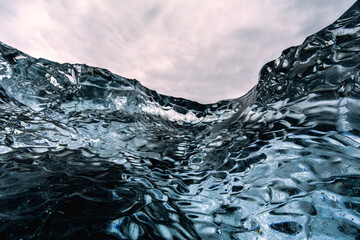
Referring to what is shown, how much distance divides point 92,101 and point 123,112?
689 millimetres

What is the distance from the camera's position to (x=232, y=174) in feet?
4.85

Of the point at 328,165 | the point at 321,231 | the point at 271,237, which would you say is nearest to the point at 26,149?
the point at 271,237

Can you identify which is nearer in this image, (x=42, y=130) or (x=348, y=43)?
(x=348, y=43)

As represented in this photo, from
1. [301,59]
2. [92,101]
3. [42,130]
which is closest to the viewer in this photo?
[301,59]

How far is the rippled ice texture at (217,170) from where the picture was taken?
818mm

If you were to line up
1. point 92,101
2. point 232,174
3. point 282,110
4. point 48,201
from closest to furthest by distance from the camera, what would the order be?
point 48,201 < point 232,174 < point 282,110 < point 92,101

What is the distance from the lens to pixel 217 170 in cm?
165

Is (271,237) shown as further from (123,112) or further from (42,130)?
(123,112)

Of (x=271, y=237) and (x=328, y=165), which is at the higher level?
(x=328, y=165)

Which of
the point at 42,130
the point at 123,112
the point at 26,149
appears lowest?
the point at 26,149

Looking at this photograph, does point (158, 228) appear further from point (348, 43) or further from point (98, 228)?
point (348, 43)

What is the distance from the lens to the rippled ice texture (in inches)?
32.2

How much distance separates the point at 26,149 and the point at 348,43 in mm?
3597

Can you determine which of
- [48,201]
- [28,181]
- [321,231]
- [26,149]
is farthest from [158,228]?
[26,149]
